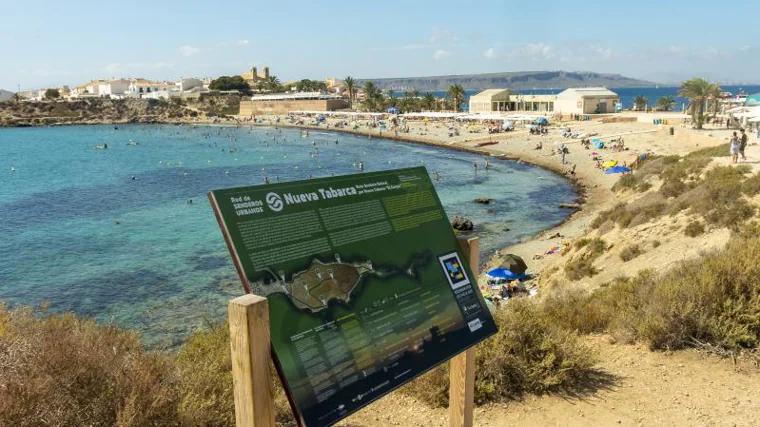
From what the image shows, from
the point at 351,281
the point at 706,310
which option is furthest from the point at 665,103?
the point at 351,281

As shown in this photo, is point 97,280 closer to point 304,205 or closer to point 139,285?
point 139,285

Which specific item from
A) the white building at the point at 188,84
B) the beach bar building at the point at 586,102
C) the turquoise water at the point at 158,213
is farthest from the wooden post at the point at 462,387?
the white building at the point at 188,84

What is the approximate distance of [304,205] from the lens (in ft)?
10.3

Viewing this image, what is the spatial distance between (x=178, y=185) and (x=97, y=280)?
23.2m

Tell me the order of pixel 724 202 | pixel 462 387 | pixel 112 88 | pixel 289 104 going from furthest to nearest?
pixel 112 88
pixel 289 104
pixel 724 202
pixel 462 387

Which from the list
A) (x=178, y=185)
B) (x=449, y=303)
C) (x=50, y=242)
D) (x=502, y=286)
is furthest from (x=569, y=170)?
(x=449, y=303)

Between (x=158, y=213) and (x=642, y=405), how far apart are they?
99.8 ft

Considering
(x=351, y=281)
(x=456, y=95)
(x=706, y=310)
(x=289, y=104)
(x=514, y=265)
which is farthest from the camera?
(x=289, y=104)

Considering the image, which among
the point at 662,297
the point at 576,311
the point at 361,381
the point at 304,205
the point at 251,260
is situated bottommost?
the point at 576,311

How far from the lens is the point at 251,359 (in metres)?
2.67

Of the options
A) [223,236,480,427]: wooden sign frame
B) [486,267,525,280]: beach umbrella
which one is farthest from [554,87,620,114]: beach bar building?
[223,236,480,427]: wooden sign frame

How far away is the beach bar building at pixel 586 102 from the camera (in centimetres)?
6550

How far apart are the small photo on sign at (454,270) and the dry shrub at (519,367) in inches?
86.0

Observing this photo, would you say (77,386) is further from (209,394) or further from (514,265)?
(514,265)
